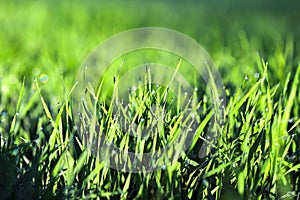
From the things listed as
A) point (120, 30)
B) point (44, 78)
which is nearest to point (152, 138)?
point (44, 78)

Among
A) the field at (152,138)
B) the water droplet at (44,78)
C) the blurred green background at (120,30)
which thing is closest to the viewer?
the field at (152,138)

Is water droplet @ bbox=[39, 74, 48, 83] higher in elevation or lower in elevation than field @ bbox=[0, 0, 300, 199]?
higher

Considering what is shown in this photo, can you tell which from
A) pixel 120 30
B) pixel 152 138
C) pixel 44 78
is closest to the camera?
pixel 152 138

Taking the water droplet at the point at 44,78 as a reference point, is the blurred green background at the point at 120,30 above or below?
above

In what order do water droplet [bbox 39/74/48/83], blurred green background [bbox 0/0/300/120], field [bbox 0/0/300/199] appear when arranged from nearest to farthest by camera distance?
1. field [bbox 0/0/300/199]
2. water droplet [bbox 39/74/48/83]
3. blurred green background [bbox 0/0/300/120]

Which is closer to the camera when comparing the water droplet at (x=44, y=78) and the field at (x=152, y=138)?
the field at (x=152, y=138)

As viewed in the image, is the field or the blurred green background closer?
the field

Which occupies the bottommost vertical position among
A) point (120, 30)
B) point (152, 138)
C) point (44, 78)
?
point (152, 138)

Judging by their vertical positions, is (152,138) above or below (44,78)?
below

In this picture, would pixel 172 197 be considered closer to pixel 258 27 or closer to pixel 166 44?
pixel 166 44

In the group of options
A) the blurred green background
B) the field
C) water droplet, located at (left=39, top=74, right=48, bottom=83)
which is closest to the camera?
the field

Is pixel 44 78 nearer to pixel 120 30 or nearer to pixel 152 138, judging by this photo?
pixel 152 138

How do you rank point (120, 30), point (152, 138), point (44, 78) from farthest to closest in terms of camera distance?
point (120, 30) < point (44, 78) < point (152, 138)

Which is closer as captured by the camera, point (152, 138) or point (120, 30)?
point (152, 138)
